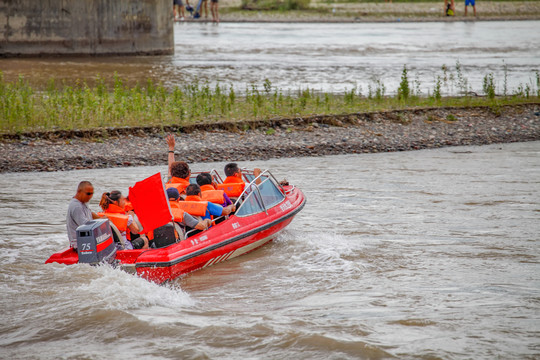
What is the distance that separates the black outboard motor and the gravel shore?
6.54m

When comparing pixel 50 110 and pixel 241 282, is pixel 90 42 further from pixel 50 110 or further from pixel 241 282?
pixel 241 282

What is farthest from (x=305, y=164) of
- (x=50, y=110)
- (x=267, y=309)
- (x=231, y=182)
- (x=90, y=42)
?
(x=90, y=42)

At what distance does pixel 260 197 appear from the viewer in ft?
30.7

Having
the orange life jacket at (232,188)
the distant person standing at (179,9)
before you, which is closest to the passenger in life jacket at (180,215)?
the orange life jacket at (232,188)

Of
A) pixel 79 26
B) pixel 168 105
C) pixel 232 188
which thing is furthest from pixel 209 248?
pixel 79 26

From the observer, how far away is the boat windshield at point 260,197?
29.8ft

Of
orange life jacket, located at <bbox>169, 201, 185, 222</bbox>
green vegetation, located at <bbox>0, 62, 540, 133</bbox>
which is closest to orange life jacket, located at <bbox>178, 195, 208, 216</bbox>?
orange life jacket, located at <bbox>169, 201, 185, 222</bbox>

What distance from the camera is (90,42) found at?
25719 millimetres

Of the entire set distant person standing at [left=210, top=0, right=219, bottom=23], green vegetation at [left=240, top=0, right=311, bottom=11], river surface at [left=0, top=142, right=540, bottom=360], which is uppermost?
green vegetation at [left=240, top=0, right=311, bottom=11]

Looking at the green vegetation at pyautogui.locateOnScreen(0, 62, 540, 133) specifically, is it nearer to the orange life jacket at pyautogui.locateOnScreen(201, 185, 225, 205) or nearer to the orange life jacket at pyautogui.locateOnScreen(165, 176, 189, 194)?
the orange life jacket at pyautogui.locateOnScreen(165, 176, 189, 194)

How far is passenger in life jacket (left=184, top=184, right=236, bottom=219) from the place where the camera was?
851 cm

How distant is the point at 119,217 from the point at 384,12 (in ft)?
160

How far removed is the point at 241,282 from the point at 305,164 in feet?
20.9

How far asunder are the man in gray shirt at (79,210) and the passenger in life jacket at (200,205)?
1.16 m
